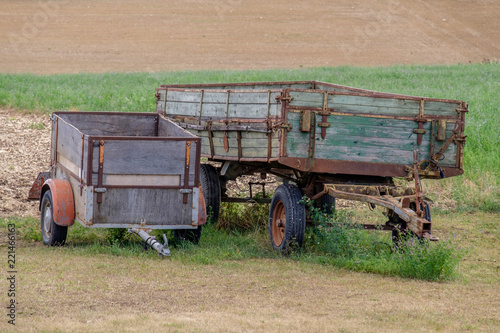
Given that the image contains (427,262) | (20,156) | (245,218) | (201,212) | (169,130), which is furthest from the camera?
(20,156)

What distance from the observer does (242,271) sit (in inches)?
279

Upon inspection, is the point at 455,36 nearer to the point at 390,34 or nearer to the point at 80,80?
the point at 390,34

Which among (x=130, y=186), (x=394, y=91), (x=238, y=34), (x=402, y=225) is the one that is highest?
(x=238, y=34)

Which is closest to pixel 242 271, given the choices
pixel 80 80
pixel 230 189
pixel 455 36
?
pixel 230 189

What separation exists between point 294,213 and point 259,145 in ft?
2.99

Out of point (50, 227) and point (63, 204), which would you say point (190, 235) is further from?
point (50, 227)

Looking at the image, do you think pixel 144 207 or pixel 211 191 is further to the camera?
pixel 211 191

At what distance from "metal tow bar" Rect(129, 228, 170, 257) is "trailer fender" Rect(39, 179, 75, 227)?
81 cm

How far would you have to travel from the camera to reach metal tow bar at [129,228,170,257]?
7.42 meters

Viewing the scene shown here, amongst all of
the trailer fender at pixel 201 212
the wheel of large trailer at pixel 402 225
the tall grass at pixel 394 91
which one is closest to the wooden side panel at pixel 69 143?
the trailer fender at pixel 201 212

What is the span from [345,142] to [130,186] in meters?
2.48

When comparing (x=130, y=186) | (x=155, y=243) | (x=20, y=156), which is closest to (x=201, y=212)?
(x=155, y=243)

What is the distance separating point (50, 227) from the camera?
26.7ft

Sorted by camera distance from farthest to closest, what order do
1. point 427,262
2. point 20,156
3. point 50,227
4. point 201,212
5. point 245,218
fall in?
point 20,156 < point 245,218 < point 50,227 < point 201,212 < point 427,262
